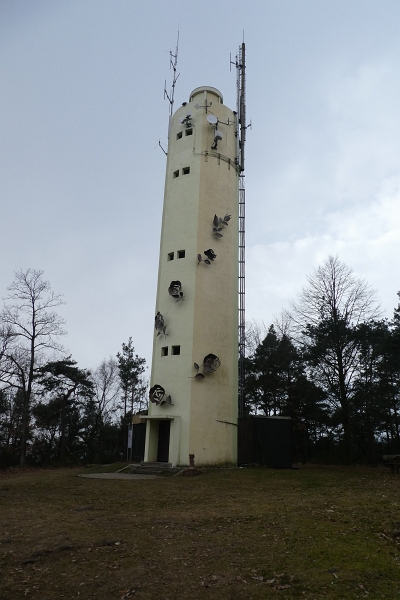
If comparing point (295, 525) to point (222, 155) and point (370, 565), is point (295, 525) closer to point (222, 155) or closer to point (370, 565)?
point (370, 565)

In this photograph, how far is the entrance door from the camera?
77.7 feet

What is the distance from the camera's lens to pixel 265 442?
985 inches

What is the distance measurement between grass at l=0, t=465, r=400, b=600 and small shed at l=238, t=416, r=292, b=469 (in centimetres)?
1162

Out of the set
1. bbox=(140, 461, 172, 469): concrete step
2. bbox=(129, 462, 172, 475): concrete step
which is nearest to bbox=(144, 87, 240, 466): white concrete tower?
bbox=(140, 461, 172, 469): concrete step

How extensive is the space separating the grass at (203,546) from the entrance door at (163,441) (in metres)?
10.4

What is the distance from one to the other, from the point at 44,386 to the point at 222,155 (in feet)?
81.6

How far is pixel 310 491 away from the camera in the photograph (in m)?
13.9

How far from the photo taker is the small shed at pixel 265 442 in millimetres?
24797

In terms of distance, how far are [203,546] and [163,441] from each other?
1686 centimetres

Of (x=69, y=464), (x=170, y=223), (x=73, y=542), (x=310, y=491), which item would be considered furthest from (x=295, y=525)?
(x=69, y=464)

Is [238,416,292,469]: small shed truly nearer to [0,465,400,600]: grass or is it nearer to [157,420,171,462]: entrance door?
[157,420,171,462]: entrance door

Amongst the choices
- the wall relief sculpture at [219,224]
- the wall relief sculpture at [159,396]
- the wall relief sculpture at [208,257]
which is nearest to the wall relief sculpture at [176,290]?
the wall relief sculpture at [208,257]

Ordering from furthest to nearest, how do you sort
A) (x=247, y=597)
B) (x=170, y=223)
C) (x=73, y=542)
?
(x=170, y=223)
(x=73, y=542)
(x=247, y=597)

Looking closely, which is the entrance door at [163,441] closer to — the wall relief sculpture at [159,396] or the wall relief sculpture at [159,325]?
the wall relief sculpture at [159,396]
